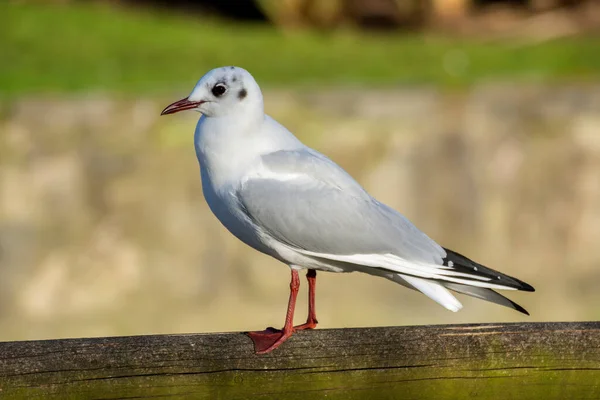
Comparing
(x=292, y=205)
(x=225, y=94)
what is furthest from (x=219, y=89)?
(x=292, y=205)

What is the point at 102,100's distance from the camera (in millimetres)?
7121

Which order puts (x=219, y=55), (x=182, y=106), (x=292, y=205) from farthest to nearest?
(x=219, y=55), (x=292, y=205), (x=182, y=106)

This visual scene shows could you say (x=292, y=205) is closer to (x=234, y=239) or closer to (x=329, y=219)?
(x=329, y=219)

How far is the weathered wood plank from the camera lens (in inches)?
113

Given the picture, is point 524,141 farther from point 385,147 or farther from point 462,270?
point 462,270

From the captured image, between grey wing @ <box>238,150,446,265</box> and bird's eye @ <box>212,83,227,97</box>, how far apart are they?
9.1 inches

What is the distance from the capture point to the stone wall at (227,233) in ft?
23.4

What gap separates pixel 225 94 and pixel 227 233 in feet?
13.0

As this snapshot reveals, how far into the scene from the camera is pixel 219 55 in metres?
9.66

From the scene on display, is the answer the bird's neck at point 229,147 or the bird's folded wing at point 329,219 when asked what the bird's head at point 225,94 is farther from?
the bird's folded wing at point 329,219

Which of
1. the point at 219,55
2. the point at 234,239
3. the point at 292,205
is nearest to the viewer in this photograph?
the point at 292,205

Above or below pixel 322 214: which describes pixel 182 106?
above

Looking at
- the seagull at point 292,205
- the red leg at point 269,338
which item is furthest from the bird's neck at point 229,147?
the red leg at point 269,338

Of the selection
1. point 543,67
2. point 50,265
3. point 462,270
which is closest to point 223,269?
point 50,265
